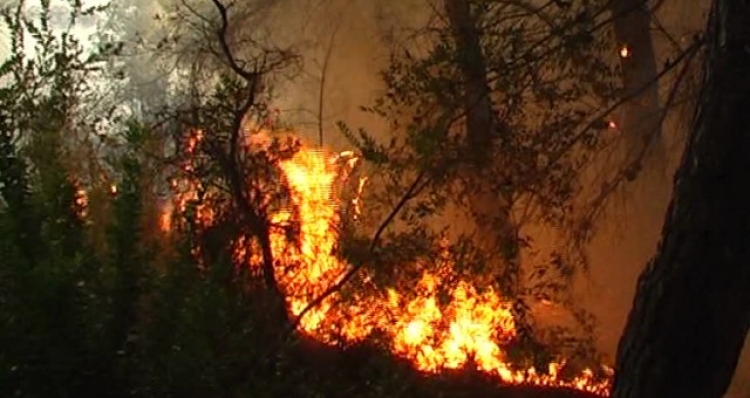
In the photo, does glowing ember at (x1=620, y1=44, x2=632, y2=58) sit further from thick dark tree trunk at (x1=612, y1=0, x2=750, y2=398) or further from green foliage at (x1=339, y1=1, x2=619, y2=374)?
thick dark tree trunk at (x1=612, y1=0, x2=750, y2=398)

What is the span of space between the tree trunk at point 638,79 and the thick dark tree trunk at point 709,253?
2.15m

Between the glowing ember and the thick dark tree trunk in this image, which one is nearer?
the thick dark tree trunk

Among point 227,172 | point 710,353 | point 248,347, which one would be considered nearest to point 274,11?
point 227,172

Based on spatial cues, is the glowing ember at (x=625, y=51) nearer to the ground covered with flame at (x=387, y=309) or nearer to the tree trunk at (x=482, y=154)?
the tree trunk at (x=482, y=154)

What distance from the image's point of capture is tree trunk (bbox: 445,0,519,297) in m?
5.54

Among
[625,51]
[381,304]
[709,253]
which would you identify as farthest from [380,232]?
[709,253]

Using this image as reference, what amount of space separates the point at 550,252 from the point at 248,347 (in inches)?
94.6

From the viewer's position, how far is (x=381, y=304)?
566cm

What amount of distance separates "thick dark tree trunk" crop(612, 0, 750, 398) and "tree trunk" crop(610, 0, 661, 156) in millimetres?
2152

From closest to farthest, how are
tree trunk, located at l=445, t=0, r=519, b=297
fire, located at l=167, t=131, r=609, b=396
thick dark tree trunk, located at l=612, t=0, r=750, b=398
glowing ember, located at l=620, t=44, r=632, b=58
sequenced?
thick dark tree trunk, located at l=612, t=0, r=750, b=398 < tree trunk, located at l=445, t=0, r=519, b=297 < fire, located at l=167, t=131, r=609, b=396 < glowing ember, located at l=620, t=44, r=632, b=58

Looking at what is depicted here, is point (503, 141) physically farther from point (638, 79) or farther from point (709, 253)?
point (709, 253)

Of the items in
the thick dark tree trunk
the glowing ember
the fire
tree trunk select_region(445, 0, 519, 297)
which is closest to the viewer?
the thick dark tree trunk

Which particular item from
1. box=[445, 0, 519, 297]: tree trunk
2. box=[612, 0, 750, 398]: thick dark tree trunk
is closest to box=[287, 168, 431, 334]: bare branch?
box=[445, 0, 519, 297]: tree trunk

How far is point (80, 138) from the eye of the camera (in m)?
5.64
